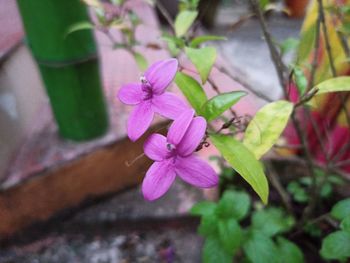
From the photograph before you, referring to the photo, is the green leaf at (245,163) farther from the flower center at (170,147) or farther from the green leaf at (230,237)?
the green leaf at (230,237)

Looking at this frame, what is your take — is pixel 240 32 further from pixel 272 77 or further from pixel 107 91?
pixel 107 91

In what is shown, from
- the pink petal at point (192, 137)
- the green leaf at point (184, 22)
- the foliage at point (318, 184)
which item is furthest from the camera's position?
the foliage at point (318, 184)

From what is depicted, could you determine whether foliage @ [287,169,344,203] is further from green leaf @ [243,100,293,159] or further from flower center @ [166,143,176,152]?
flower center @ [166,143,176,152]

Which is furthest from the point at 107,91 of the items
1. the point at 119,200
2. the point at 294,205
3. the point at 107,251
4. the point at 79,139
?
the point at 294,205

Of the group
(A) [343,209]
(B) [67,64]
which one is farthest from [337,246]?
(B) [67,64]

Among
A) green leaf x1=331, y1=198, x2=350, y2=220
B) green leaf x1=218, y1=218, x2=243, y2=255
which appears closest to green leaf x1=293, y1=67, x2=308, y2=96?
green leaf x1=331, y1=198, x2=350, y2=220

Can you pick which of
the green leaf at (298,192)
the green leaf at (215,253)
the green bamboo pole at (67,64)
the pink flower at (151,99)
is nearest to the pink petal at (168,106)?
the pink flower at (151,99)
